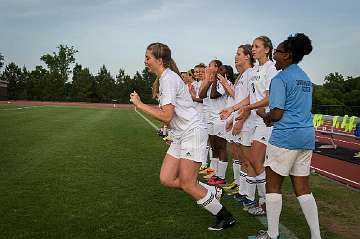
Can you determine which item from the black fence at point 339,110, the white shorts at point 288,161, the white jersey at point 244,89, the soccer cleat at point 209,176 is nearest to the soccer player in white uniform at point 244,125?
the white jersey at point 244,89

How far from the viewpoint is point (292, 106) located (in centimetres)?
434

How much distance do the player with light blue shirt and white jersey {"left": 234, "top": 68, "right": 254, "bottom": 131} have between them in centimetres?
168

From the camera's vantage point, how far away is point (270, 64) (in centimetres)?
564

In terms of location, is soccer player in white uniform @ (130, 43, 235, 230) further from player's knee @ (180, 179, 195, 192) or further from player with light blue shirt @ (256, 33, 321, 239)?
player with light blue shirt @ (256, 33, 321, 239)

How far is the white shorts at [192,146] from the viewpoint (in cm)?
503

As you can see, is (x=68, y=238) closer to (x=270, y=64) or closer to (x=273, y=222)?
(x=273, y=222)

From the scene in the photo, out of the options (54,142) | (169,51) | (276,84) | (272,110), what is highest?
(169,51)

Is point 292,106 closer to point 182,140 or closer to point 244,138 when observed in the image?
point 182,140

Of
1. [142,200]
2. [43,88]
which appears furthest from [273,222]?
[43,88]

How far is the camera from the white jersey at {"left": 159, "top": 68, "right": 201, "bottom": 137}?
189 inches

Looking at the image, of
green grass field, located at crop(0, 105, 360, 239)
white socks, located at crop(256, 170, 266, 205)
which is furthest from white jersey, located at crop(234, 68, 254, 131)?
green grass field, located at crop(0, 105, 360, 239)

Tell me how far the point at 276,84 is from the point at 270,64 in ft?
4.63

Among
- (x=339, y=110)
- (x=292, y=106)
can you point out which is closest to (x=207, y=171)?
(x=292, y=106)

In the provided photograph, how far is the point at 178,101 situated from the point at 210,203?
1.28m
